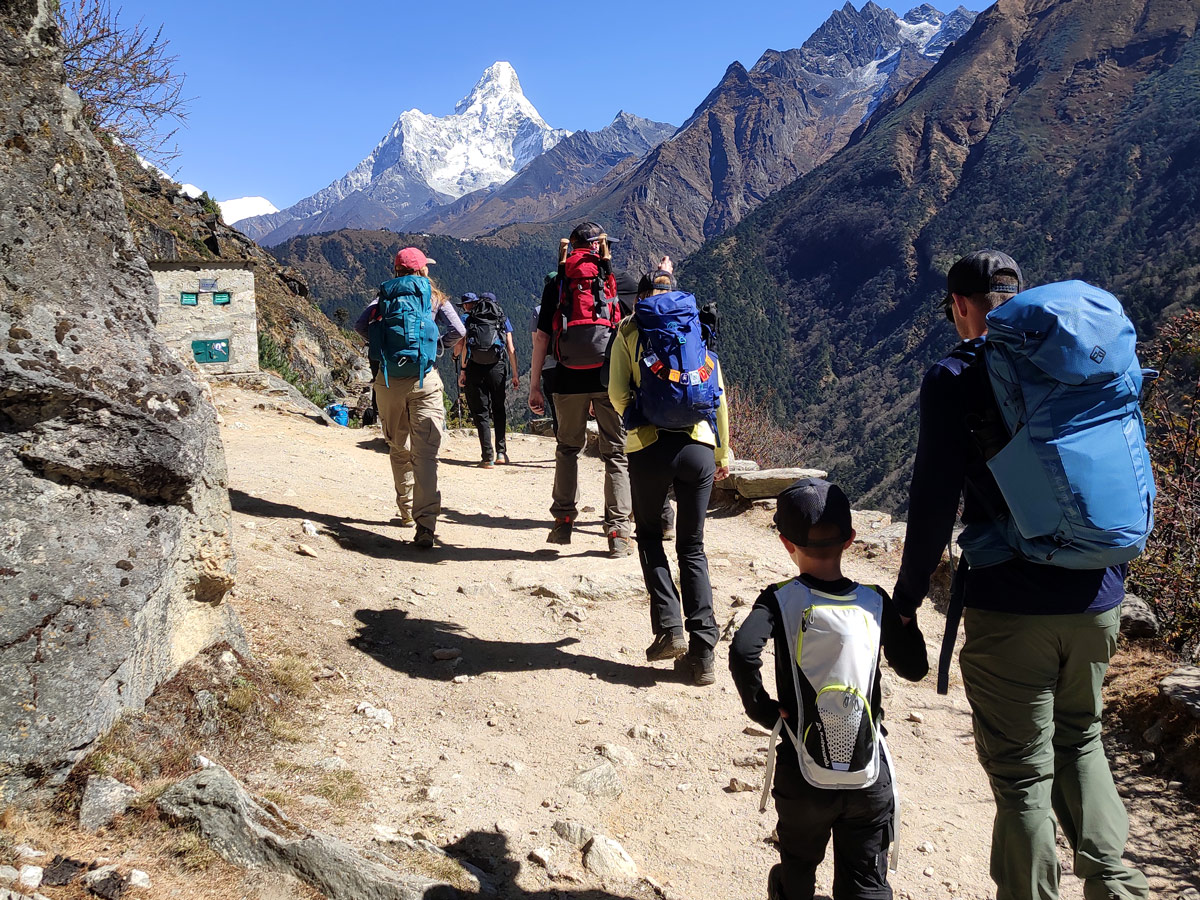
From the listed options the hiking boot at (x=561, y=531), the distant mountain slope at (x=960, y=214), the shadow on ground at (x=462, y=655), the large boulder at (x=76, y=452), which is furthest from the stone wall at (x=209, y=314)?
the distant mountain slope at (x=960, y=214)

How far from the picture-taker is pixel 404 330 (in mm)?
5199

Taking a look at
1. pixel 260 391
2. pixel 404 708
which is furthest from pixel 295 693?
pixel 260 391

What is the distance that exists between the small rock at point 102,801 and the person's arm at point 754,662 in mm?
1772

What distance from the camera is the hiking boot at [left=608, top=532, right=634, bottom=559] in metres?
5.66

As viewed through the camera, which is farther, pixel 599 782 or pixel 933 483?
Result: pixel 599 782

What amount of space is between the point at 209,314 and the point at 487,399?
619cm

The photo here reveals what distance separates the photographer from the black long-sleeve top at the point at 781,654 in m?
2.13

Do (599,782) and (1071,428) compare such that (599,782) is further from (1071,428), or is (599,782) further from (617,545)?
(617,545)

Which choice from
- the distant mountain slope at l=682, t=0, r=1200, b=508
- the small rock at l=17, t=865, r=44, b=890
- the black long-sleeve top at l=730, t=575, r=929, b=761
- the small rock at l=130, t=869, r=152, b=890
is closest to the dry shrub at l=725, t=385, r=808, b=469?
the black long-sleeve top at l=730, t=575, r=929, b=761

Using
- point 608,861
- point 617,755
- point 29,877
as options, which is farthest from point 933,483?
point 29,877

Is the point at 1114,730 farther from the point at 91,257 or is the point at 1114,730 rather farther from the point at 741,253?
the point at 741,253

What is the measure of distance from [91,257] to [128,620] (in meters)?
1.30

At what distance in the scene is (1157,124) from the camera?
383ft

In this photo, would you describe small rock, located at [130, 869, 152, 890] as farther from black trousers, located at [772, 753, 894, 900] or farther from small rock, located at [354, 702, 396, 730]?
black trousers, located at [772, 753, 894, 900]
